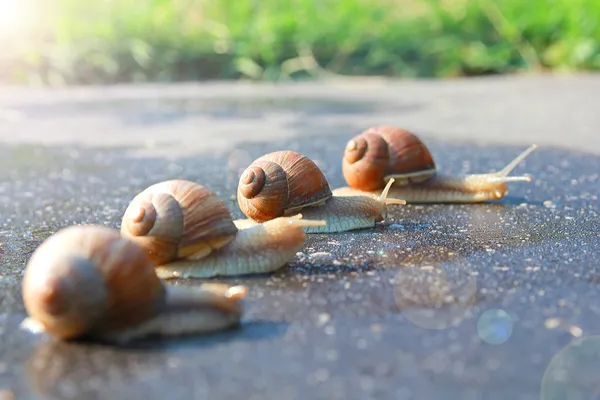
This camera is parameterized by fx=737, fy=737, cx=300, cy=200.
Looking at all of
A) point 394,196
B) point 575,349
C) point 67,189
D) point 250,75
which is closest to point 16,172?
point 67,189

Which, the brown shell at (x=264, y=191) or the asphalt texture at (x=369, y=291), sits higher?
the brown shell at (x=264, y=191)

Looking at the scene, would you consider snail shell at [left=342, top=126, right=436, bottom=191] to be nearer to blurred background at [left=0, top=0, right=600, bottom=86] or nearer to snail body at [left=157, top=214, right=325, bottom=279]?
snail body at [left=157, top=214, right=325, bottom=279]

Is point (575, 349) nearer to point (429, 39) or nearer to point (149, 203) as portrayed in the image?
point (149, 203)

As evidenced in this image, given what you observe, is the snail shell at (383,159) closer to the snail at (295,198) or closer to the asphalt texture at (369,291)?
the asphalt texture at (369,291)

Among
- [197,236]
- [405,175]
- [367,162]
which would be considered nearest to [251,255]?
[197,236]

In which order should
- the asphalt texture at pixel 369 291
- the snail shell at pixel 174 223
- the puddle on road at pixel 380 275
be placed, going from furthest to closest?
the snail shell at pixel 174 223 → the puddle on road at pixel 380 275 → the asphalt texture at pixel 369 291

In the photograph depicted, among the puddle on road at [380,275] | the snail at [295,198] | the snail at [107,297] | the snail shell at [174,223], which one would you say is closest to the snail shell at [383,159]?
the puddle on road at [380,275]
